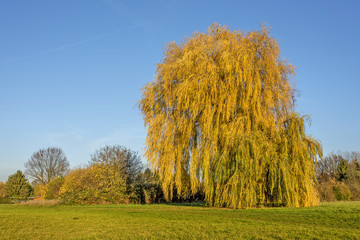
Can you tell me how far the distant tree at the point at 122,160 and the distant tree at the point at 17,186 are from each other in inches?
1056

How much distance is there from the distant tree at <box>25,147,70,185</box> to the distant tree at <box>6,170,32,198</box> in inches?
148

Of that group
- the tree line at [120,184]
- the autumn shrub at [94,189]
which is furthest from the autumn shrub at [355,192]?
the autumn shrub at [94,189]

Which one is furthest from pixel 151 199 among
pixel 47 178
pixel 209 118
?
pixel 47 178

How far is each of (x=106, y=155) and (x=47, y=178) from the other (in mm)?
30720

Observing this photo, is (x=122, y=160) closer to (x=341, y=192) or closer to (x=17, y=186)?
(x=341, y=192)

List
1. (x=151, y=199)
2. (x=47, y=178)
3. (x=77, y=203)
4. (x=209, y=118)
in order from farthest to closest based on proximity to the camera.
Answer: (x=47, y=178), (x=151, y=199), (x=77, y=203), (x=209, y=118)

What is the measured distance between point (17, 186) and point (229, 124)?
41.4 metres

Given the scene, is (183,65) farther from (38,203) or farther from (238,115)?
(38,203)

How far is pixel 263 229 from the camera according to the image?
7.23 meters

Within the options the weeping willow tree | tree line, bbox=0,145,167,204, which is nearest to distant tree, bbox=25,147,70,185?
tree line, bbox=0,145,167,204

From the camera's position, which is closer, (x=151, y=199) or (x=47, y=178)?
(x=151, y=199)

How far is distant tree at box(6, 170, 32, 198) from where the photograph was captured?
45.0 metres

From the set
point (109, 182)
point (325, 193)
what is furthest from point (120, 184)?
point (325, 193)

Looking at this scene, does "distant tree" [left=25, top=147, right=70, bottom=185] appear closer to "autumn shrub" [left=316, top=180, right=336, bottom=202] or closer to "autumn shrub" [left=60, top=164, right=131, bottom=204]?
"autumn shrub" [left=60, top=164, right=131, bottom=204]
